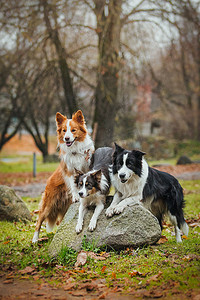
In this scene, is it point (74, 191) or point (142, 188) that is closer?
point (142, 188)

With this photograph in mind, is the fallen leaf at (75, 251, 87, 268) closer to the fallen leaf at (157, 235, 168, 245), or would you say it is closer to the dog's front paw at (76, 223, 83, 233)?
the dog's front paw at (76, 223, 83, 233)

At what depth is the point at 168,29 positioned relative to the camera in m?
10.9

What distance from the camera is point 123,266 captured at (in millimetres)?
4547

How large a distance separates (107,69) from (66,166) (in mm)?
6093

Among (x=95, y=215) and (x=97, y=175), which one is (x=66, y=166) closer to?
(x=97, y=175)

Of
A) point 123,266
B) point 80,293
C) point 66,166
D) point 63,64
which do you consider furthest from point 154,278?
point 63,64

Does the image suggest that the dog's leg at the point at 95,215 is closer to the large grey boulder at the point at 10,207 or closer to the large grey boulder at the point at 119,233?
the large grey boulder at the point at 119,233

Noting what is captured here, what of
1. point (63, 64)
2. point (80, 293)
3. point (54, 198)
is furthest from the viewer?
point (63, 64)

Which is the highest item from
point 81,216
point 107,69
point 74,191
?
point 107,69

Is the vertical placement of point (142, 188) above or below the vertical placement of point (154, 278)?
above

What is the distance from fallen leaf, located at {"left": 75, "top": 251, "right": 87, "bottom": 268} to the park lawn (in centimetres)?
7

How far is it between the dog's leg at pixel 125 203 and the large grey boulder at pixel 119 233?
6 cm

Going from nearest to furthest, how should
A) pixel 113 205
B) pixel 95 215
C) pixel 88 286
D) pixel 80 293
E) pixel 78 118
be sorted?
pixel 80 293 < pixel 88 286 < pixel 95 215 < pixel 113 205 < pixel 78 118

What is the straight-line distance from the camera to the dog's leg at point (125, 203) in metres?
5.20
